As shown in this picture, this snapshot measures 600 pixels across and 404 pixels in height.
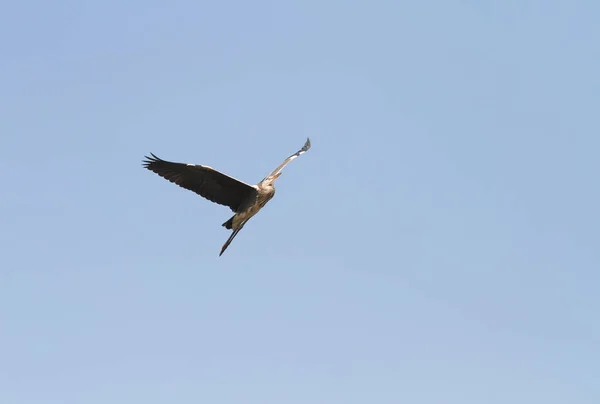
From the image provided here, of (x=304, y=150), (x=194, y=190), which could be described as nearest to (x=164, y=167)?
(x=194, y=190)

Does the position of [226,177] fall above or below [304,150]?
below

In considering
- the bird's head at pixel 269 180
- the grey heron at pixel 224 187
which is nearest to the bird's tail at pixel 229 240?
the grey heron at pixel 224 187

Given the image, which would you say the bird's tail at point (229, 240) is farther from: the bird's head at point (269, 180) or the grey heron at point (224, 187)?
the bird's head at point (269, 180)

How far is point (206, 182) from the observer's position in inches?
1048

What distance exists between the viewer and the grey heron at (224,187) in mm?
25875

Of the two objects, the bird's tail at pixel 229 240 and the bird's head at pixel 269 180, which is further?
the bird's head at pixel 269 180

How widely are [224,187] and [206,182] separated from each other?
510 mm

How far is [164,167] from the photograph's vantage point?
25875 millimetres

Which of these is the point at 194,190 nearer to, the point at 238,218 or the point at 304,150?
the point at 238,218

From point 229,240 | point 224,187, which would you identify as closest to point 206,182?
point 224,187

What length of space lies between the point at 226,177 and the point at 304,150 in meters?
6.18

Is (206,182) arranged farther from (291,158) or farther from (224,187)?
Answer: (291,158)

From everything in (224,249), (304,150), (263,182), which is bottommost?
(224,249)

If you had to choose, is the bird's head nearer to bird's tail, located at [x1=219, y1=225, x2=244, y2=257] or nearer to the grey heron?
the grey heron
